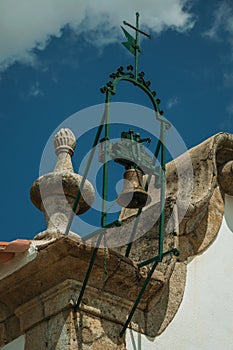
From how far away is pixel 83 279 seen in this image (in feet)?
19.6

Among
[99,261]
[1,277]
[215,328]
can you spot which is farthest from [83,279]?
[215,328]

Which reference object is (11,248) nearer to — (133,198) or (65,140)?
(133,198)

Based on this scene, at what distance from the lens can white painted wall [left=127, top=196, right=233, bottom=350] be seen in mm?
6332

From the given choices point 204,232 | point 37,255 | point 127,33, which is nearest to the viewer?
point 37,255

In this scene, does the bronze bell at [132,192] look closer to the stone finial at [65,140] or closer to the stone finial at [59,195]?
the stone finial at [59,195]

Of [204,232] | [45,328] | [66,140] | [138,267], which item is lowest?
[45,328]

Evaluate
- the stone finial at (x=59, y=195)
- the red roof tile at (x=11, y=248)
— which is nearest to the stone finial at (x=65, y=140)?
the stone finial at (x=59, y=195)

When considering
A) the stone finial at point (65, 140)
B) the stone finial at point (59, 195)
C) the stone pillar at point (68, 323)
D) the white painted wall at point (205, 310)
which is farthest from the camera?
the stone finial at point (65, 140)

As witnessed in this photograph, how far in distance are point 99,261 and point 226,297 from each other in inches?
53.5

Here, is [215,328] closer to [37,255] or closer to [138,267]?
[138,267]

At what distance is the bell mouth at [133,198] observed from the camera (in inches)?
235

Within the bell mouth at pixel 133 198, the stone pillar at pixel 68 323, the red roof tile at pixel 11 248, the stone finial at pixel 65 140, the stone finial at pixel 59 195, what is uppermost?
the stone finial at pixel 65 140

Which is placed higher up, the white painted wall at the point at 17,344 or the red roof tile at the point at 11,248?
the red roof tile at the point at 11,248

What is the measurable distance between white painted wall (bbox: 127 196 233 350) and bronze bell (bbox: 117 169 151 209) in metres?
0.96
